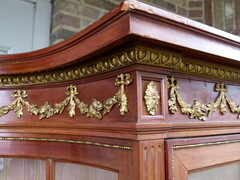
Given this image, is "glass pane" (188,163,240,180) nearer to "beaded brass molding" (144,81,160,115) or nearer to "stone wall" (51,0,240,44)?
"beaded brass molding" (144,81,160,115)

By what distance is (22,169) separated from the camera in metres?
0.60

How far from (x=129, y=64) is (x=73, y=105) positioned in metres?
0.18

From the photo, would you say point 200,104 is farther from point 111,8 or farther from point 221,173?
point 111,8

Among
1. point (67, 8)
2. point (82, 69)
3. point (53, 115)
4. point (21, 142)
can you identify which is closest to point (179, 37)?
point (82, 69)

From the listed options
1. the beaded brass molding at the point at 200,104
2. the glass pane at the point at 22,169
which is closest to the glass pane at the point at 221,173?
the beaded brass molding at the point at 200,104

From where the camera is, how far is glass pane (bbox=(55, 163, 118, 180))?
42 cm

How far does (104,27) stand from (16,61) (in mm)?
279

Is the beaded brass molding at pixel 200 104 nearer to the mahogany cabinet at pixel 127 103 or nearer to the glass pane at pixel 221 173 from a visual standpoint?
the mahogany cabinet at pixel 127 103

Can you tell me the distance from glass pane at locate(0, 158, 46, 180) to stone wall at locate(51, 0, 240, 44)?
1.85 feet

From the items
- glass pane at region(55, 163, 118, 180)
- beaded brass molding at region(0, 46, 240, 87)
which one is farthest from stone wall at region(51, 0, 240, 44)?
glass pane at region(55, 163, 118, 180)

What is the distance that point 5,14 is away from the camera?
1.02 m

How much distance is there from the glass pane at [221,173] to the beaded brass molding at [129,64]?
0.60 feet

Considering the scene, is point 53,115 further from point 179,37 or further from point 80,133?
point 179,37

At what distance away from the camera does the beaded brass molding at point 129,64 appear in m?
0.35
